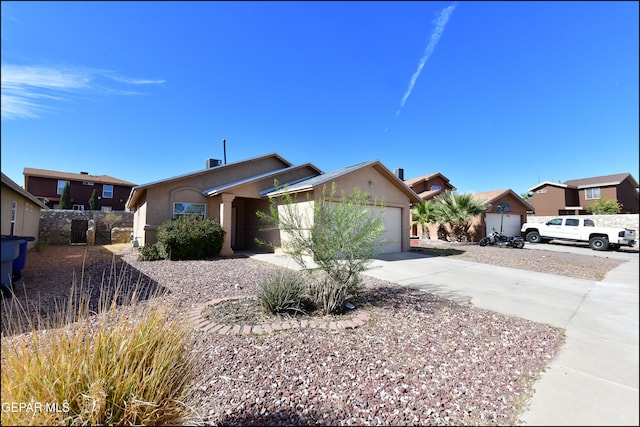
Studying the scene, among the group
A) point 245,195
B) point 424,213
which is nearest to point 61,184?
point 245,195

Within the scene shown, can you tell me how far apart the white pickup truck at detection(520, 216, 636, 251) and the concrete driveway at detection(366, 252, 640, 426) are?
7.74 meters

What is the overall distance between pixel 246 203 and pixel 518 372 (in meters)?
14.8

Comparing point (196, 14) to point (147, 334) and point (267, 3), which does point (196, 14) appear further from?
point (147, 334)

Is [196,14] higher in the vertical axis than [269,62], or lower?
lower

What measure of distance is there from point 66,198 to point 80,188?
3.16 m

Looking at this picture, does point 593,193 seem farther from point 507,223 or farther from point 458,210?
point 458,210

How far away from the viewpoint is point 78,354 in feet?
5.83

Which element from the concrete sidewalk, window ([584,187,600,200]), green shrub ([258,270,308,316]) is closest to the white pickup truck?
window ([584,187,600,200])

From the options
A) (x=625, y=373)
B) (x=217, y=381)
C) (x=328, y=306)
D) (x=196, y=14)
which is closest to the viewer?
(x=625, y=373)

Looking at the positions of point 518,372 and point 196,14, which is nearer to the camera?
point 196,14

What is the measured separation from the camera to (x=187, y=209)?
14141mm

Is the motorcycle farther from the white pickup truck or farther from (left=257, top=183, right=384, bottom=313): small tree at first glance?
(left=257, top=183, right=384, bottom=313): small tree

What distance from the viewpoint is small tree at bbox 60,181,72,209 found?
26.9 metres

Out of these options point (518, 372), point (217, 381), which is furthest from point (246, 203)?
point (518, 372)
